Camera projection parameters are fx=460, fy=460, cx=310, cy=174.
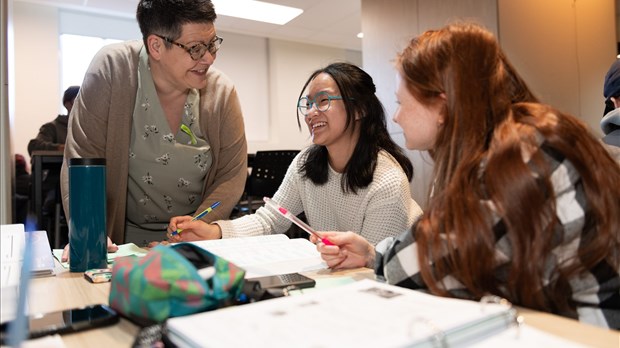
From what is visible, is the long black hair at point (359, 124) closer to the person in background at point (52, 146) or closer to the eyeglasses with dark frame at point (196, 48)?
the eyeglasses with dark frame at point (196, 48)


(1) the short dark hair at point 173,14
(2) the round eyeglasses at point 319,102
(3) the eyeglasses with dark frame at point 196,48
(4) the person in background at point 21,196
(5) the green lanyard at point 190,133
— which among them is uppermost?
(1) the short dark hair at point 173,14

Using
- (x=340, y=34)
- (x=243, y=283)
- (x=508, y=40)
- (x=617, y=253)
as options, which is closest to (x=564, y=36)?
(x=508, y=40)

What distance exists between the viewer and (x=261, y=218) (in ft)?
4.74

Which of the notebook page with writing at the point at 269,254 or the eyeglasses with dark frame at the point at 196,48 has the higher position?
the eyeglasses with dark frame at the point at 196,48

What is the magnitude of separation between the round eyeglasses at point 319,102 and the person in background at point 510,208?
0.70 m

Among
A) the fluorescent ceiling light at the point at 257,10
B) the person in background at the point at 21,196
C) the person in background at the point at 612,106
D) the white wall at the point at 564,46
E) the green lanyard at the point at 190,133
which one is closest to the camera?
the green lanyard at the point at 190,133

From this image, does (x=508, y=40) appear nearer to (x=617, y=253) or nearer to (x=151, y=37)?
(x=151, y=37)

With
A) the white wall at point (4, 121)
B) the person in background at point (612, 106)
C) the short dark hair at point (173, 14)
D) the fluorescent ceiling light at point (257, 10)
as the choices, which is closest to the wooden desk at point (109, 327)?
the short dark hair at point (173, 14)

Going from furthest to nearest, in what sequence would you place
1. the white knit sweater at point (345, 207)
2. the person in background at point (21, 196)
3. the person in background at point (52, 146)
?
the person in background at point (21, 196) < the person in background at point (52, 146) < the white knit sweater at point (345, 207)

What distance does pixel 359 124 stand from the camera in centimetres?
145

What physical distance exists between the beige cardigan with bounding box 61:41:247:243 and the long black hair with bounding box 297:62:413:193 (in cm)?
31

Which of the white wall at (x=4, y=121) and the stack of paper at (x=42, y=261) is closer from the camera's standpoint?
the stack of paper at (x=42, y=261)

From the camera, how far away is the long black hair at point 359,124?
140 cm

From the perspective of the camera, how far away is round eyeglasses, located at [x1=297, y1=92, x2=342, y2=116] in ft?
4.63
